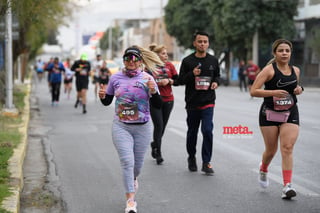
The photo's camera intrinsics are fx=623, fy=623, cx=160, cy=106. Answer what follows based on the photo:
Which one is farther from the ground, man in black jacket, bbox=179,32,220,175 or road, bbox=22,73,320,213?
man in black jacket, bbox=179,32,220,175

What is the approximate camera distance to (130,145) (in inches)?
253

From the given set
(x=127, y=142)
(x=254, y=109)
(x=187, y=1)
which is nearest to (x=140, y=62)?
(x=127, y=142)

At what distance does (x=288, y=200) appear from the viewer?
269 inches

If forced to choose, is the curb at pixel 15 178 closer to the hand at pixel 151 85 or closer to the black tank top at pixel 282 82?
the hand at pixel 151 85

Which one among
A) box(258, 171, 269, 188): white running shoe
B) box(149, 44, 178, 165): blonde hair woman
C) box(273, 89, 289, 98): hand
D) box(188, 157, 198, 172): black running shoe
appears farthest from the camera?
box(149, 44, 178, 165): blonde hair woman

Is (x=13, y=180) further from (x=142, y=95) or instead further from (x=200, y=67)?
(x=200, y=67)

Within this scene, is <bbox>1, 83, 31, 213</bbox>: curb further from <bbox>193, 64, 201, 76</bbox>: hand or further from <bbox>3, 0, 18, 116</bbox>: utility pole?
<bbox>3, 0, 18, 116</bbox>: utility pole

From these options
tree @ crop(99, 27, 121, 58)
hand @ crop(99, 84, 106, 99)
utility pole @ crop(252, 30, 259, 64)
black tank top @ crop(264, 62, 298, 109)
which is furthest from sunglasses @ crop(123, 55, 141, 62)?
tree @ crop(99, 27, 121, 58)

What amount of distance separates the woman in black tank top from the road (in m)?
0.57

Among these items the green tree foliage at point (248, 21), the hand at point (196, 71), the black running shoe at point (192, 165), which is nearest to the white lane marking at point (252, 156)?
the black running shoe at point (192, 165)

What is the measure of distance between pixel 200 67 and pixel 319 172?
2.19 m

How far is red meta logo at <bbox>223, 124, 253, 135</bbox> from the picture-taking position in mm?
13288

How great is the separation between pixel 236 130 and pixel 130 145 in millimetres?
8114

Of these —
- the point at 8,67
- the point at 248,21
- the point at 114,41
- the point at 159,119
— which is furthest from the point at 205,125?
the point at 114,41
